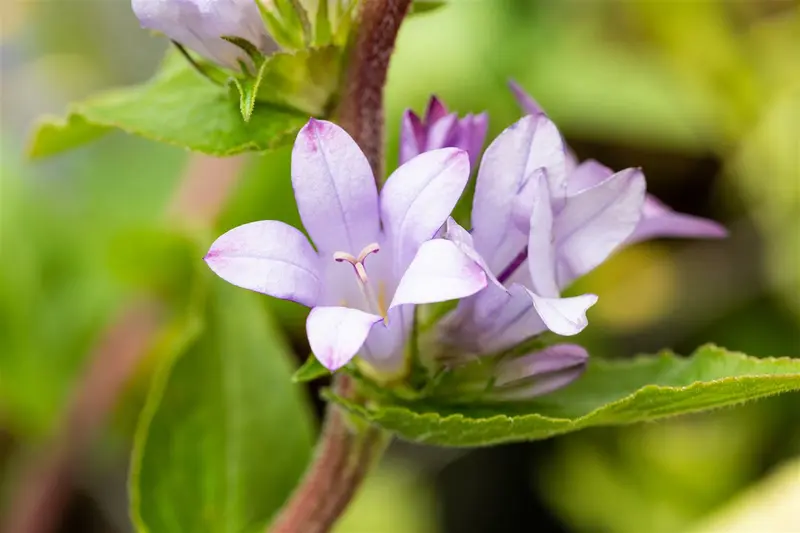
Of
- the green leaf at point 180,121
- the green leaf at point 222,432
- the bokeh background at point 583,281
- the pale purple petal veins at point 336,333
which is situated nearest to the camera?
the pale purple petal veins at point 336,333

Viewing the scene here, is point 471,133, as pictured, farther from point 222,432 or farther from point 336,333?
point 222,432

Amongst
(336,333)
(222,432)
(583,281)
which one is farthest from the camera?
(583,281)

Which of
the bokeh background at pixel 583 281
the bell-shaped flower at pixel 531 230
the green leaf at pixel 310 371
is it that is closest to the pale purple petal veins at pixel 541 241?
the bell-shaped flower at pixel 531 230

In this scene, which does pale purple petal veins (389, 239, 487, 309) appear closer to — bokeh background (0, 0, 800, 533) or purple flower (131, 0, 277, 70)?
purple flower (131, 0, 277, 70)

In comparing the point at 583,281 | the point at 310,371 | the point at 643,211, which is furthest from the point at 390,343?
the point at 583,281

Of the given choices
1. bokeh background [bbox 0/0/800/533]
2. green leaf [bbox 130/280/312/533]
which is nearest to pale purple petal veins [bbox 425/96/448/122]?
green leaf [bbox 130/280/312/533]

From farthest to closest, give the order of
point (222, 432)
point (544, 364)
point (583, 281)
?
point (583, 281) → point (222, 432) → point (544, 364)

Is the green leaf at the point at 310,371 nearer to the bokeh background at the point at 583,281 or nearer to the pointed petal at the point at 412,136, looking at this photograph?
the pointed petal at the point at 412,136
